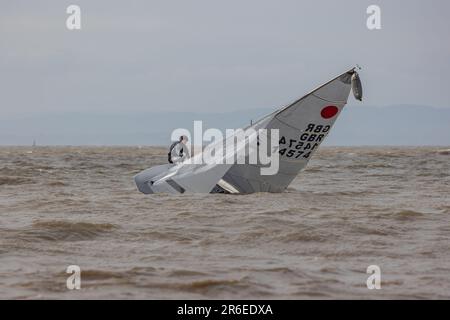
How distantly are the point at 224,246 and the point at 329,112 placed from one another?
25.7ft

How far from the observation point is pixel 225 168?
17.9 meters

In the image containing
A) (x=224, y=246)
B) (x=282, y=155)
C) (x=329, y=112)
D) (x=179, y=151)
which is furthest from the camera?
(x=179, y=151)

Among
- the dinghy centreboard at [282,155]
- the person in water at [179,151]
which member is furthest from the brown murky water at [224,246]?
the person in water at [179,151]

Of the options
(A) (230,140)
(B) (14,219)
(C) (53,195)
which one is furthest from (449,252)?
(C) (53,195)

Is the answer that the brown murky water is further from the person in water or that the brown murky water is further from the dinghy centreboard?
the person in water

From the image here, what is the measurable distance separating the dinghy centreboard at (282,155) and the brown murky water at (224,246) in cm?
81

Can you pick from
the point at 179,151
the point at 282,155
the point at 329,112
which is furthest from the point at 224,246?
the point at 179,151

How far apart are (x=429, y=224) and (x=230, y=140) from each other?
6.78 m

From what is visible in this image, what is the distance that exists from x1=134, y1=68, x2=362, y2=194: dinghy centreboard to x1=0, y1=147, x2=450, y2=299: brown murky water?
0.81 m

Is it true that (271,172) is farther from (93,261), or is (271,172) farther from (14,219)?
(93,261)

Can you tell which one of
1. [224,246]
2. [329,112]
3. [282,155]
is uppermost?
[329,112]

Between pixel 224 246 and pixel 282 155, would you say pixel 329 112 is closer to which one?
pixel 282 155

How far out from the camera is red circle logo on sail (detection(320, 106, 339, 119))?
57.1ft

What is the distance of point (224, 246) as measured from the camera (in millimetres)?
10453
